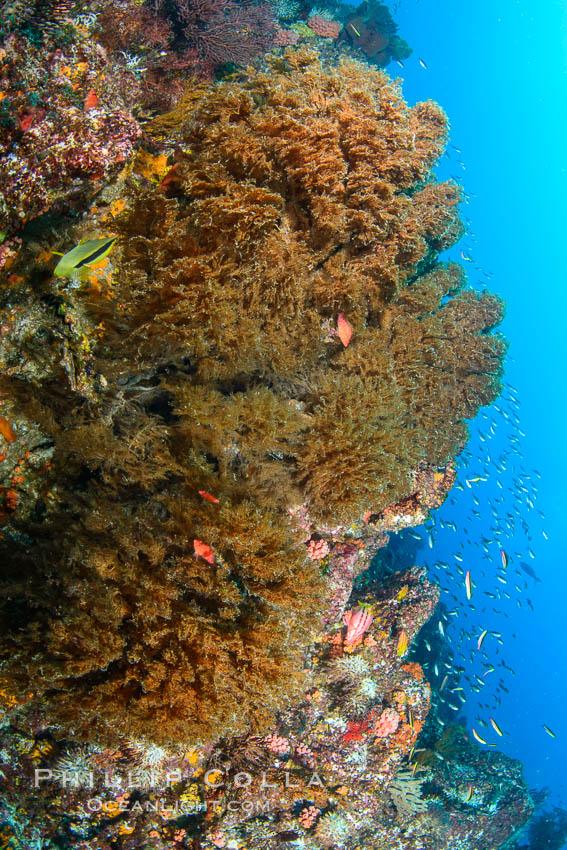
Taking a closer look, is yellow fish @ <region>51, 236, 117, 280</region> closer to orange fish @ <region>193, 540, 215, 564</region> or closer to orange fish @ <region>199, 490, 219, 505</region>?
orange fish @ <region>199, 490, 219, 505</region>

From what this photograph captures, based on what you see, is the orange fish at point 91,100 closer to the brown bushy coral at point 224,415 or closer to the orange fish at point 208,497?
the brown bushy coral at point 224,415

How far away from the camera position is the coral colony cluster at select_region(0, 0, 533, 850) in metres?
3.11

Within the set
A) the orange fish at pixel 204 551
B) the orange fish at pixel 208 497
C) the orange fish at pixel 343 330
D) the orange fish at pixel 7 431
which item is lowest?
the orange fish at pixel 7 431

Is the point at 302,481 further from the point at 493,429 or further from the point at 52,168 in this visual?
the point at 493,429

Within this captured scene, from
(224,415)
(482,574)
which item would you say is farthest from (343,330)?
(482,574)

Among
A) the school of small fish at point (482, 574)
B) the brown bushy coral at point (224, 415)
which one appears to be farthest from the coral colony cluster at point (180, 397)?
the school of small fish at point (482, 574)

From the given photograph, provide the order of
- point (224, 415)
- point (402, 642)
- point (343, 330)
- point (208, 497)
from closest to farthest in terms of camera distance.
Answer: point (208, 497)
point (224, 415)
point (343, 330)
point (402, 642)

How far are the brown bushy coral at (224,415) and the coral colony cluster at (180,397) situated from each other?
0.08 ft

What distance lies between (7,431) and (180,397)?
1419 millimetres

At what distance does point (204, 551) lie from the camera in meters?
3.45

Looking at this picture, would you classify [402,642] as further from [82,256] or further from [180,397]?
[82,256]

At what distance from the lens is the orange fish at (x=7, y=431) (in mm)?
3268

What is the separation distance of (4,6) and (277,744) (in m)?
8.10

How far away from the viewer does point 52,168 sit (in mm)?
2803
